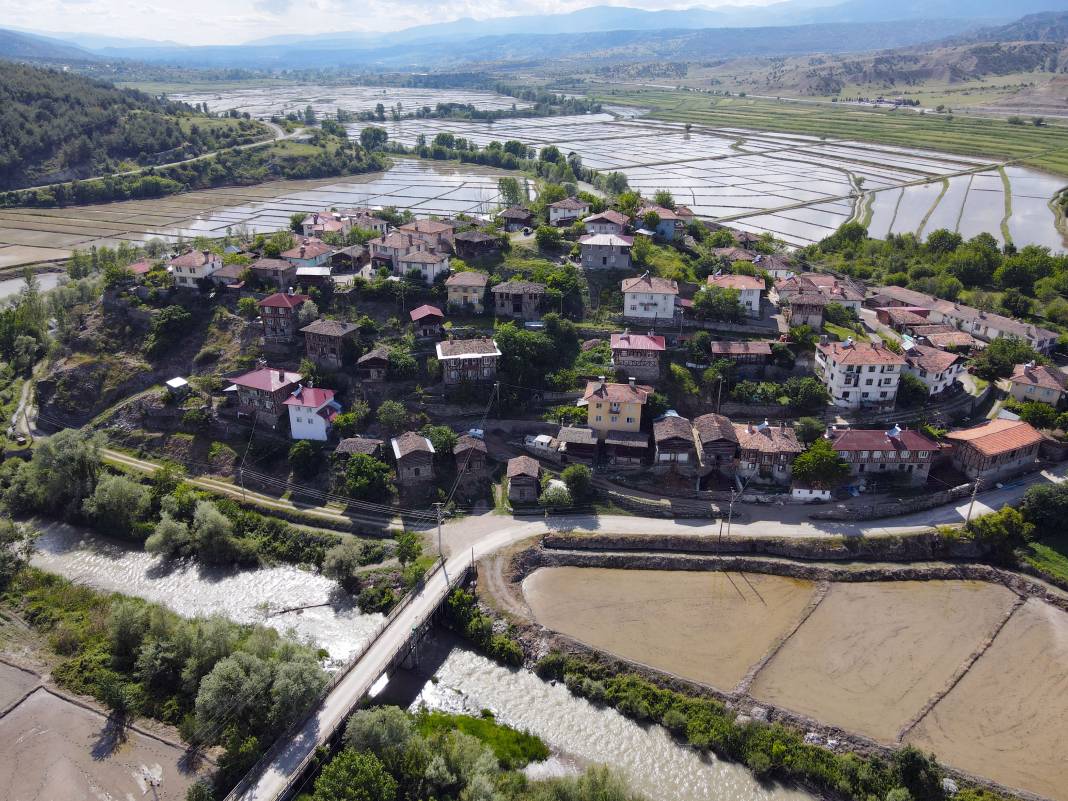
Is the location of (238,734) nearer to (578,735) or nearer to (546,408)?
(578,735)

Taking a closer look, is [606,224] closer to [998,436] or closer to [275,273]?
[275,273]

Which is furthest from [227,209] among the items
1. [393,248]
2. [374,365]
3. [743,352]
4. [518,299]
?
[743,352]

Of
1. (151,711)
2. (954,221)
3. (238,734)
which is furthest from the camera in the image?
(954,221)

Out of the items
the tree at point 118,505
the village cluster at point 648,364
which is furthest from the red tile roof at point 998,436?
the tree at point 118,505

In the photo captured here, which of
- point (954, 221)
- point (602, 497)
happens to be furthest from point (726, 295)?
point (954, 221)

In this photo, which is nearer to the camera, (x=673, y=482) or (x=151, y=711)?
(x=151, y=711)

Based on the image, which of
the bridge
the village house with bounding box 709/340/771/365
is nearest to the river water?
the bridge

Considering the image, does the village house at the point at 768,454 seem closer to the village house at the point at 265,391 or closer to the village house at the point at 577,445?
the village house at the point at 577,445

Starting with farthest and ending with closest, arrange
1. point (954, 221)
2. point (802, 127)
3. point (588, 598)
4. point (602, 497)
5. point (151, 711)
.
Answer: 1. point (802, 127)
2. point (954, 221)
3. point (602, 497)
4. point (588, 598)
5. point (151, 711)
